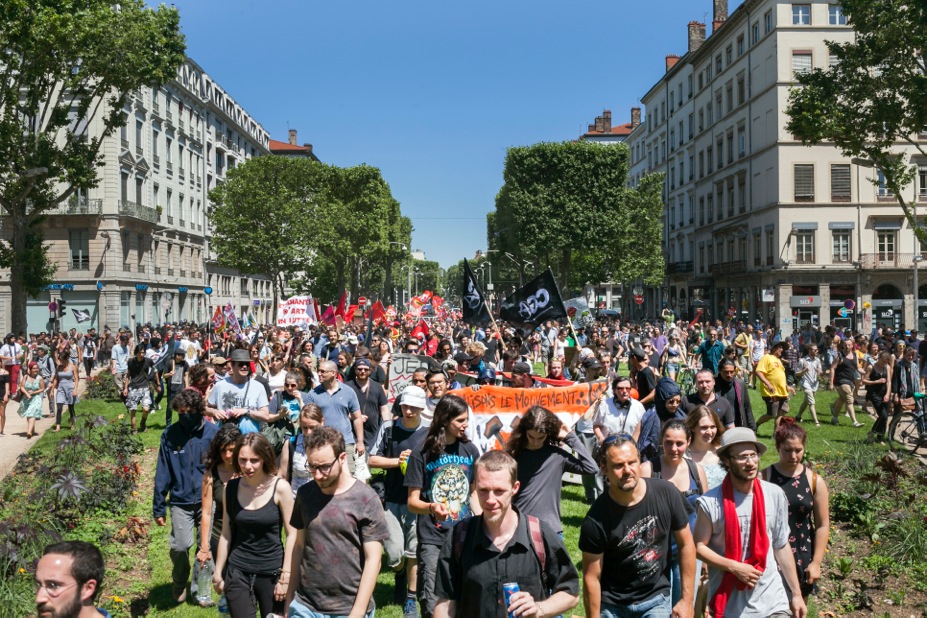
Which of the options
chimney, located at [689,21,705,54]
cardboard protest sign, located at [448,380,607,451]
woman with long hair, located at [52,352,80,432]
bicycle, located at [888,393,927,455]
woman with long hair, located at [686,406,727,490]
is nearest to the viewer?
woman with long hair, located at [686,406,727,490]

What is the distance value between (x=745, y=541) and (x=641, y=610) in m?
0.64

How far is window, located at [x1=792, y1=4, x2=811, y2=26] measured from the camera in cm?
4641

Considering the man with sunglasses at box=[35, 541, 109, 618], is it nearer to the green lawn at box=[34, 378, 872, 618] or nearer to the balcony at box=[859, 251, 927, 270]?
the green lawn at box=[34, 378, 872, 618]

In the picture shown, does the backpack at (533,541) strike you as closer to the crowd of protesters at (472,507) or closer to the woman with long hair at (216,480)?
the crowd of protesters at (472,507)

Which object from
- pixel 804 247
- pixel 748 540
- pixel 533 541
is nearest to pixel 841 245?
pixel 804 247

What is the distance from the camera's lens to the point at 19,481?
9.81 meters

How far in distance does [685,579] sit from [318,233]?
48028 mm

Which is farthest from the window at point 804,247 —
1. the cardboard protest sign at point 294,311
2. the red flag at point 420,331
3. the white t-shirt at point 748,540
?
the white t-shirt at point 748,540

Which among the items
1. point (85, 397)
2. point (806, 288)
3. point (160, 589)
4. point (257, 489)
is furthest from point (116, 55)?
point (806, 288)

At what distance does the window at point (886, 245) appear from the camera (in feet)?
150

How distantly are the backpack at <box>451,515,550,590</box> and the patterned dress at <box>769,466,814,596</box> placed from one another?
6.54 feet

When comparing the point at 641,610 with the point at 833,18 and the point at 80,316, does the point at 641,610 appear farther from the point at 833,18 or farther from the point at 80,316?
the point at 833,18

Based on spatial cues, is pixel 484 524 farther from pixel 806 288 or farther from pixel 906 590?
pixel 806 288

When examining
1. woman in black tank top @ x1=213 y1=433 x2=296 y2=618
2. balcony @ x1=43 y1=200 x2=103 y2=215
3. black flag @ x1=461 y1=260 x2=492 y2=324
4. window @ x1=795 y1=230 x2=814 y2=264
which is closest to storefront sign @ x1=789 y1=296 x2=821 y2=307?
window @ x1=795 y1=230 x2=814 y2=264
